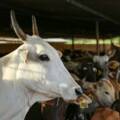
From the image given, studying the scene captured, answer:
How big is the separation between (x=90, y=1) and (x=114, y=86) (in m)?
1.19

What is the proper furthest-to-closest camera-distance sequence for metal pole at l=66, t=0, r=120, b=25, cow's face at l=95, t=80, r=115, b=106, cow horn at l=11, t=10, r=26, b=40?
cow's face at l=95, t=80, r=115, b=106, metal pole at l=66, t=0, r=120, b=25, cow horn at l=11, t=10, r=26, b=40

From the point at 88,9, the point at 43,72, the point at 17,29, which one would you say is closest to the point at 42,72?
the point at 43,72

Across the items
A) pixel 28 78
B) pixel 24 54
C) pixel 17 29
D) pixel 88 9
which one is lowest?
pixel 28 78

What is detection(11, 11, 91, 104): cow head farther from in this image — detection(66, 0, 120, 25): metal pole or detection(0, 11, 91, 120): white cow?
Answer: detection(66, 0, 120, 25): metal pole

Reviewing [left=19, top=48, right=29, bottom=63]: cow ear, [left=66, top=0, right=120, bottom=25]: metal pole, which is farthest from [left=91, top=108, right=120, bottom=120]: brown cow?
[left=19, top=48, right=29, bottom=63]: cow ear

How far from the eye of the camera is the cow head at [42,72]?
2781mm

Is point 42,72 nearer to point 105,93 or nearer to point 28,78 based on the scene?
point 28,78

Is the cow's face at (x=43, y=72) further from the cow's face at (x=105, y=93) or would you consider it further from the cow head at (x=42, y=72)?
the cow's face at (x=105, y=93)

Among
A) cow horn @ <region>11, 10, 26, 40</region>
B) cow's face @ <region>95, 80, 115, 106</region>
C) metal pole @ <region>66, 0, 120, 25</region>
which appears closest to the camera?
cow horn @ <region>11, 10, 26, 40</region>

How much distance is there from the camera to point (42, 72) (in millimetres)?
2789

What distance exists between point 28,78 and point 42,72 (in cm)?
10

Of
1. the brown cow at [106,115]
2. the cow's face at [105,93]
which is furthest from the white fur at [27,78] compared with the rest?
the cow's face at [105,93]

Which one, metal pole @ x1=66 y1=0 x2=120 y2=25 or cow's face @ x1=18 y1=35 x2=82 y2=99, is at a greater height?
metal pole @ x1=66 y1=0 x2=120 y2=25

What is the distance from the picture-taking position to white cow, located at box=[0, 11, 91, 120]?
2.78m
